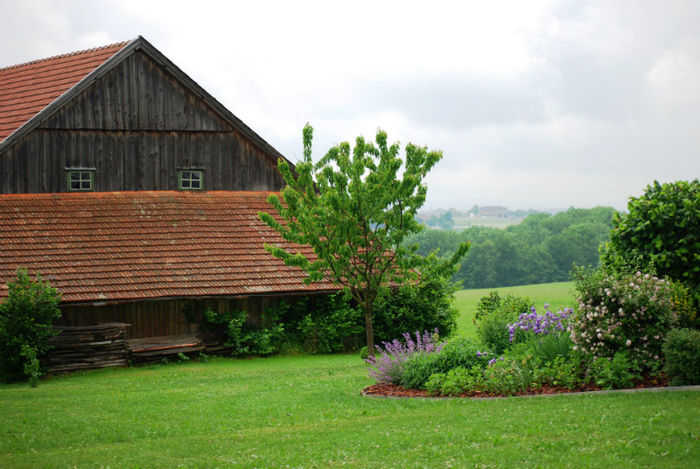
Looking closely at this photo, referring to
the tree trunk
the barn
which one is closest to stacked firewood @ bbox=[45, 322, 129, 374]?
the barn

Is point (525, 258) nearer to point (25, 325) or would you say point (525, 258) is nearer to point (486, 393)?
point (25, 325)

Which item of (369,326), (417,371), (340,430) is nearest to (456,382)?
(417,371)

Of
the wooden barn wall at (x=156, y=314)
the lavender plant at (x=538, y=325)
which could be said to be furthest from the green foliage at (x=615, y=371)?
the wooden barn wall at (x=156, y=314)

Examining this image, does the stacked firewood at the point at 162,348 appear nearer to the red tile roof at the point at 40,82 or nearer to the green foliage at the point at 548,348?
the red tile roof at the point at 40,82

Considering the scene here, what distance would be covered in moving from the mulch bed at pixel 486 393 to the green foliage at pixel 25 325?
30.7ft

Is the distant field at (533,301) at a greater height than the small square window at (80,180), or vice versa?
the small square window at (80,180)

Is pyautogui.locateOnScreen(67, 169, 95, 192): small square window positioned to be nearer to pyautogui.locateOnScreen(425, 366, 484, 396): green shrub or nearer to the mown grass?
the mown grass

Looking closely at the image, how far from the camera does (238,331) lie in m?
24.2

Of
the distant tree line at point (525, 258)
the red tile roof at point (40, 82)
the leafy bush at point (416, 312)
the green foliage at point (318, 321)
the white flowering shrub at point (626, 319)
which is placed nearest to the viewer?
the white flowering shrub at point (626, 319)

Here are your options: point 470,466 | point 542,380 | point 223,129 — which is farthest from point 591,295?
point 223,129

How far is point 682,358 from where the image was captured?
12125 mm

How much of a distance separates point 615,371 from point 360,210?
341 inches

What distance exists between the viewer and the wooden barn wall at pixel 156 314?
22.5 m

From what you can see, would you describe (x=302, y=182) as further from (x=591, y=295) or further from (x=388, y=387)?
(x=591, y=295)
